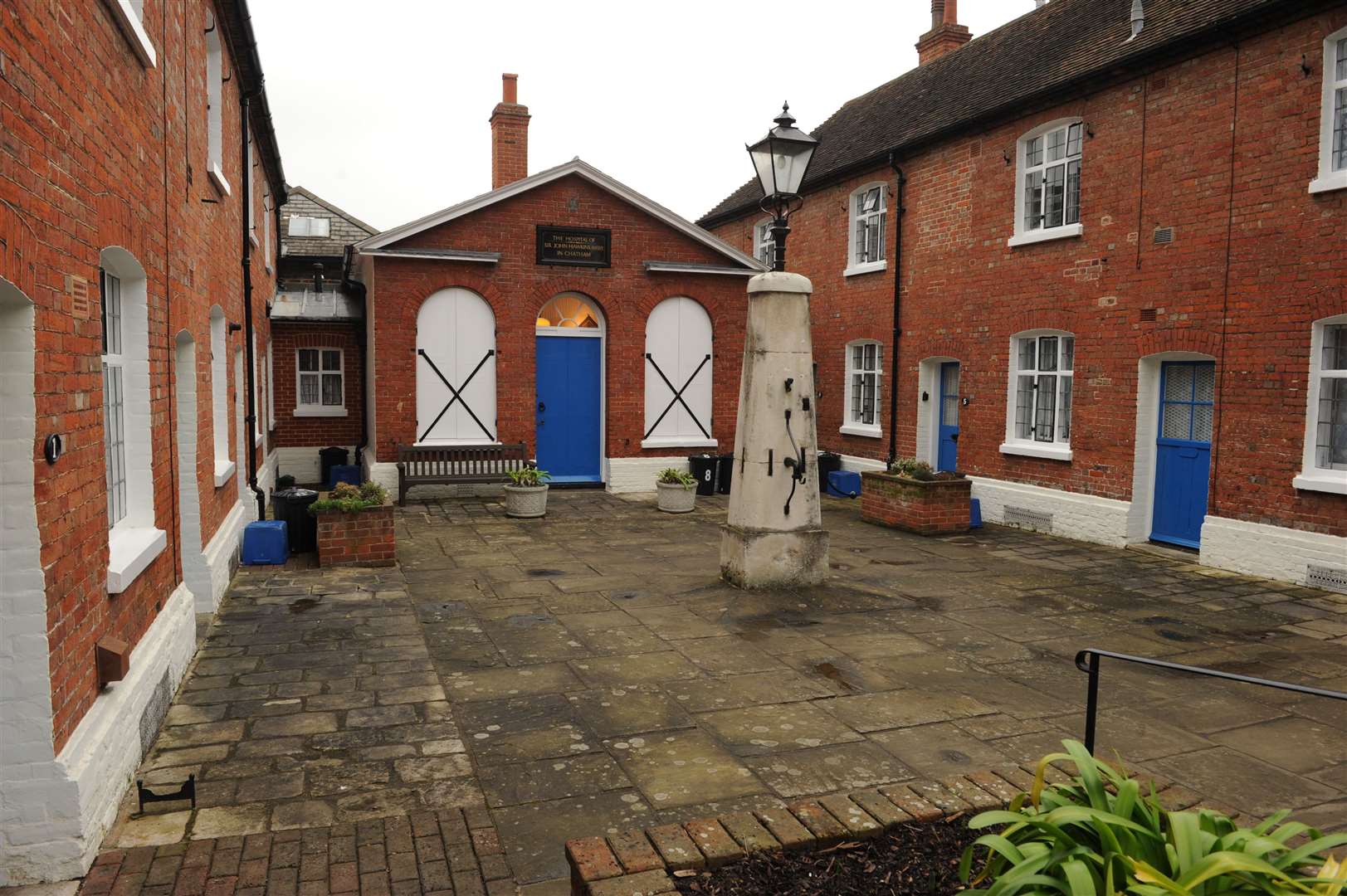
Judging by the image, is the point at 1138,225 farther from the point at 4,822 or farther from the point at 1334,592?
the point at 4,822

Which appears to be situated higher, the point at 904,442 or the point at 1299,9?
the point at 1299,9

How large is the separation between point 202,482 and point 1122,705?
7.21 m

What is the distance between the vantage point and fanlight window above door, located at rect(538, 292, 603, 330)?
1620 centimetres

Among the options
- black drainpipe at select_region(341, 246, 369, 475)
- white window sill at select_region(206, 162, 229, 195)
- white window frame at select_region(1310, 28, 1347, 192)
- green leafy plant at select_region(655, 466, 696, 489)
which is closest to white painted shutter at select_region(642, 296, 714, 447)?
green leafy plant at select_region(655, 466, 696, 489)

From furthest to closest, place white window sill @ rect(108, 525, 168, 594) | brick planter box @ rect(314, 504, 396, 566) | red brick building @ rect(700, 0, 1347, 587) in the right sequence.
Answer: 1. brick planter box @ rect(314, 504, 396, 566)
2. red brick building @ rect(700, 0, 1347, 587)
3. white window sill @ rect(108, 525, 168, 594)

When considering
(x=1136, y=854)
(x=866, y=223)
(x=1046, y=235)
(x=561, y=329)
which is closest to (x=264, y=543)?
(x=561, y=329)

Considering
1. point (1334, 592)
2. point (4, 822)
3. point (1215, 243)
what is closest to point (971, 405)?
point (1215, 243)

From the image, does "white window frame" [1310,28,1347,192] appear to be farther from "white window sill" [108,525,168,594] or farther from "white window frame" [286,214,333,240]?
"white window frame" [286,214,333,240]

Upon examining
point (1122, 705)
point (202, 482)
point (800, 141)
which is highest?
point (800, 141)

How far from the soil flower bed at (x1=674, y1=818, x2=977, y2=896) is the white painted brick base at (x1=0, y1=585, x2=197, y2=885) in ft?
8.27

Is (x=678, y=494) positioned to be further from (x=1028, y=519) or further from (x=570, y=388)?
(x=1028, y=519)

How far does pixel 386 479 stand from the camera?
49.4ft

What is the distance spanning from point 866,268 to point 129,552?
14.1 meters

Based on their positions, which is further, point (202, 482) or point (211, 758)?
point (202, 482)
